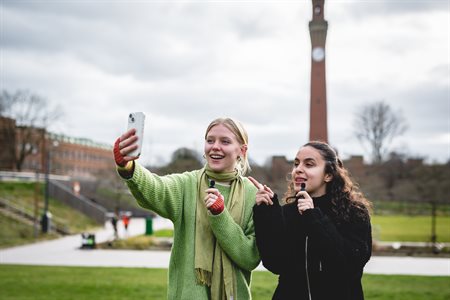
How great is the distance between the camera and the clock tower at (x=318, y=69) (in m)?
34.1

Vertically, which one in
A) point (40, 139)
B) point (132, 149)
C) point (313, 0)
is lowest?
point (132, 149)

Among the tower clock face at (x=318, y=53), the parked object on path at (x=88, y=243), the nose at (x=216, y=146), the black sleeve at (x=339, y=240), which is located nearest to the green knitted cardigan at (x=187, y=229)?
the nose at (x=216, y=146)

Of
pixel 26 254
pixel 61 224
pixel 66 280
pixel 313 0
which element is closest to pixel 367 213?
pixel 66 280

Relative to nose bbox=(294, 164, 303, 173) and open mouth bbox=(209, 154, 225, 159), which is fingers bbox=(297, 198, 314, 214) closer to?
nose bbox=(294, 164, 303, 173)

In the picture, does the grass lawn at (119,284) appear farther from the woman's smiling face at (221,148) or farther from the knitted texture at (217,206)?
the knitted texture at (217,206)

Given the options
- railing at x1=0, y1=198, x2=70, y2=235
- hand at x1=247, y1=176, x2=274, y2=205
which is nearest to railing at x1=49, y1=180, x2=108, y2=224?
railing at x1=0, y1=198, x2=70, y2=235

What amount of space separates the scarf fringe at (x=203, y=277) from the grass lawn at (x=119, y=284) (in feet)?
23.2

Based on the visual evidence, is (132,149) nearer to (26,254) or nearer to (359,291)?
(359,291)

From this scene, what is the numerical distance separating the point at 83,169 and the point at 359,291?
79.7m

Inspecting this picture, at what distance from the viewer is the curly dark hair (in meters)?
3.01

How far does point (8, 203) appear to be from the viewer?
2644 centimetres

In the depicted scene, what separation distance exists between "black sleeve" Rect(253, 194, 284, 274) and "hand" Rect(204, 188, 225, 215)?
9.2 inches

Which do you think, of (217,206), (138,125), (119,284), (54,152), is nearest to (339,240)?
(217,206)

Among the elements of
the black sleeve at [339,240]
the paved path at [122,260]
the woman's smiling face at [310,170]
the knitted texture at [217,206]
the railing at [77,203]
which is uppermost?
the woman's smiling face at [310,170]
